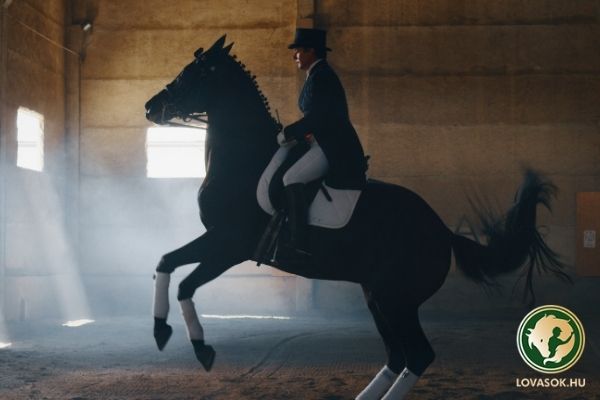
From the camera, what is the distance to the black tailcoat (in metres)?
5.41

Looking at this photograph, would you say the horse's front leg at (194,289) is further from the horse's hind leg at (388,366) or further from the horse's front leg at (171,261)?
the horse's hind leg at (388,366)

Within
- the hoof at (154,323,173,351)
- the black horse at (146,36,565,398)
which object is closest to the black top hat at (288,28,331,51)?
the black horse at (146,36,565,398)

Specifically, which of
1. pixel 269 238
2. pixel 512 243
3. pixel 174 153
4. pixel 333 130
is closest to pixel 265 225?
pixel 269 238

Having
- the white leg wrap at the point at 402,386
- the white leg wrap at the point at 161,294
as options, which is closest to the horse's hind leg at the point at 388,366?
the white leg wrap at the point at 402,386

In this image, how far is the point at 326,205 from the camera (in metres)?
5.43

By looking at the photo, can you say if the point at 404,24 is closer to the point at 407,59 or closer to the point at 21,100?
the point at 407,59

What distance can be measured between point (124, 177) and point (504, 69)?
219 inches

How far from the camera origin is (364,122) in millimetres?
12734

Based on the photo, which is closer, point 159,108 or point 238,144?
point 238,144

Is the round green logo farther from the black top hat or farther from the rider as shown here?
the black top hat

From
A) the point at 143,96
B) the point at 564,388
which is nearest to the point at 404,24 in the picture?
the point at 143,96

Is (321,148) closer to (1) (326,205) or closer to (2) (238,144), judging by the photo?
(1) (326,205)

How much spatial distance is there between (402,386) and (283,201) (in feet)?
4.29

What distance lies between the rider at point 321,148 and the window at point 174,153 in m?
7.32
